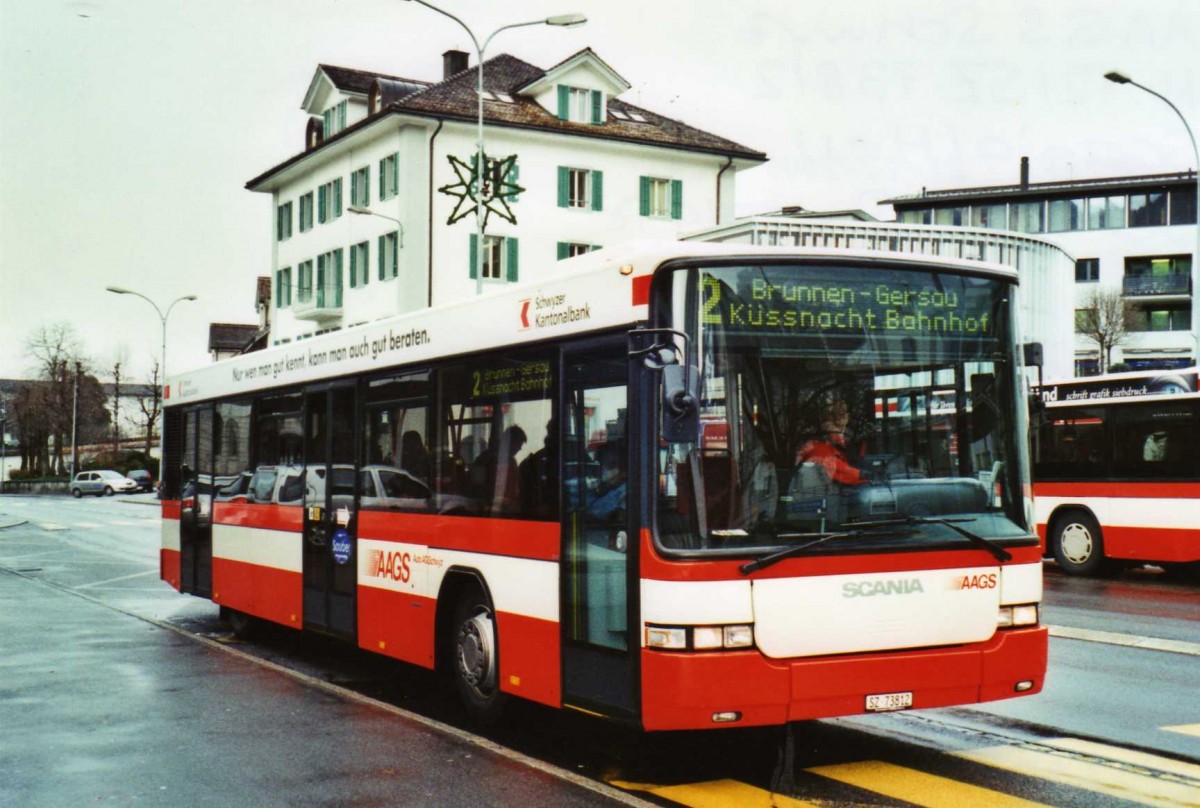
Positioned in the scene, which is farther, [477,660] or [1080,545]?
[1080,545]

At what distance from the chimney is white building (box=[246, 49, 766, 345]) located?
59 mm

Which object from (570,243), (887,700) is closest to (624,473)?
(887,700)

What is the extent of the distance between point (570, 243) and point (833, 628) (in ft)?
153

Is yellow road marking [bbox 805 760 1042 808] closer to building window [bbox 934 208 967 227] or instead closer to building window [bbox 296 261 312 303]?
building window [bbox 296 261 312 303]

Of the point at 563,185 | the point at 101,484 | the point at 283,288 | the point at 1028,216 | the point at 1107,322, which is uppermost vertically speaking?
the point at 1028,216

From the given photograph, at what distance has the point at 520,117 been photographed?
5241 cm

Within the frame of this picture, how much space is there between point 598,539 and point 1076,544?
1438 cm

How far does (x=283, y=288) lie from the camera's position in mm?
61938

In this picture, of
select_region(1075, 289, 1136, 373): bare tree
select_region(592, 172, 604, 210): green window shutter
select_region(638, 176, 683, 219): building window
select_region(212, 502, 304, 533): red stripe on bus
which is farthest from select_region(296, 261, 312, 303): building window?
select_region(212, 502, 304, 533): red stripe on bus

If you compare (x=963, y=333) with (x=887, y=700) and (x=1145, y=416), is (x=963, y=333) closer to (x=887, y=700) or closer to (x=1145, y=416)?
(x=887, y=700)

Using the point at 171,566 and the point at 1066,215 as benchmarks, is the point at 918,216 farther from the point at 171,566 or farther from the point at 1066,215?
the point at 171,566

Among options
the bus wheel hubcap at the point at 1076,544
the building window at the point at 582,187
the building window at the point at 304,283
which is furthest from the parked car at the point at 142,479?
the bus wheel hubcap at the point at 1076,544

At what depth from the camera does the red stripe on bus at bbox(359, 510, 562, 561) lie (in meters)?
8.05

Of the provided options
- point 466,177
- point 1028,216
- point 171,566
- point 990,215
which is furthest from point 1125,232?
point 171,566
